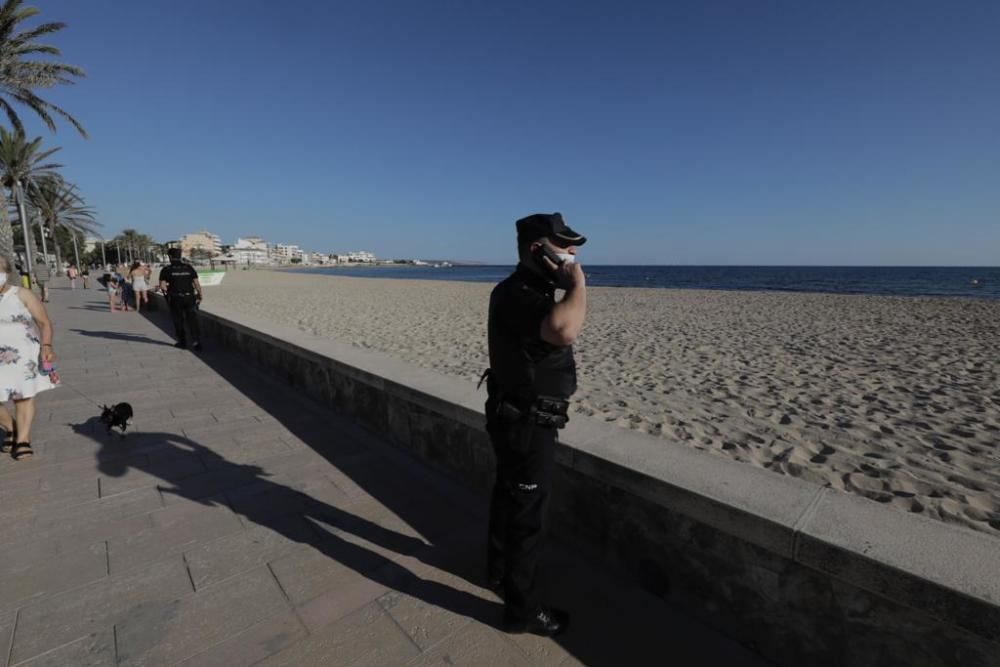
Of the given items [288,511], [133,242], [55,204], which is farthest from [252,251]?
[288,511]

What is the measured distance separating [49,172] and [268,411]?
37.1 metres

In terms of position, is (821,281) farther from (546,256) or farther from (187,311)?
(546,256)

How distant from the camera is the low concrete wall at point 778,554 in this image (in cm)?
141

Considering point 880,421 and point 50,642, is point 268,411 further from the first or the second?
point 880,421

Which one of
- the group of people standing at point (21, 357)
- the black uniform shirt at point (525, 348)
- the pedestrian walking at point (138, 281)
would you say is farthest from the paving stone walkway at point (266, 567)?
the pedestrian walking at point (138, 281)

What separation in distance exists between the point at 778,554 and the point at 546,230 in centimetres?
150

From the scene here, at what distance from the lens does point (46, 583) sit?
2188mm

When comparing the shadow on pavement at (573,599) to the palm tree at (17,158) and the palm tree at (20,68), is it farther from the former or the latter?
the palm tree at (17,158)

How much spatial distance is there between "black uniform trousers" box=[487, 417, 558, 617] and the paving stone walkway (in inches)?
8.2

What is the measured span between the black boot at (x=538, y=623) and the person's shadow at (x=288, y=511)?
0.10m

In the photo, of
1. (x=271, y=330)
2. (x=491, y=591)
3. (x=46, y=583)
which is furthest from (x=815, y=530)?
(x=271, y=330)

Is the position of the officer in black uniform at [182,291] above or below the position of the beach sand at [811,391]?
above

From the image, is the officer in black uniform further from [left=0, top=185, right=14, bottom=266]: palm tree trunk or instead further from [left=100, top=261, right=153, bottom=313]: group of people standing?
[left=0, top=185, right=14, bottom=266]: palm tree trunk

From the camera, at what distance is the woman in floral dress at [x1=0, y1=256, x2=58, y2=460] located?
3357 mm
